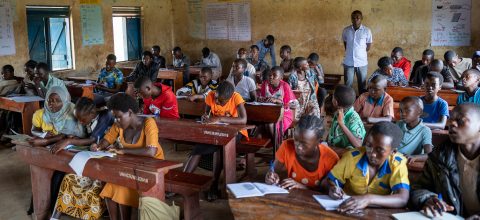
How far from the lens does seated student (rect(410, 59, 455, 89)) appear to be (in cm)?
645

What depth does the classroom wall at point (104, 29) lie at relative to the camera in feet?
27.6

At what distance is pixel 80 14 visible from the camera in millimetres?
9539

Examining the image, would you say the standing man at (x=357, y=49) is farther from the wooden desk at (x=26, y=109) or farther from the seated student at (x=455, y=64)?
the wooden desk at (x=26, y=109)

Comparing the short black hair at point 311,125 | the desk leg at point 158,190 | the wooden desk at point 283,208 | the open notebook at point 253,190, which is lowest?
the desk leg at point 158,190

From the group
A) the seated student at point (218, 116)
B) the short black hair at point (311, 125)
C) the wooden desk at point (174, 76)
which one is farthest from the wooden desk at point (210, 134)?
the wooden desk at point (174, 76)

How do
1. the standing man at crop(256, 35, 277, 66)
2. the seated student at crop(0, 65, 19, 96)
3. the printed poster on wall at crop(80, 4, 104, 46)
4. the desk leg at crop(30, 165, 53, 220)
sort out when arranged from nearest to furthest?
the desk leg at crop(30, 165, 53, 220)
the seated student at crop(0, 65, 19, 96)
the printed poster on wall at crop(80, 4, 104, 46)
the standing man at crop(256, 35, 277, 66)

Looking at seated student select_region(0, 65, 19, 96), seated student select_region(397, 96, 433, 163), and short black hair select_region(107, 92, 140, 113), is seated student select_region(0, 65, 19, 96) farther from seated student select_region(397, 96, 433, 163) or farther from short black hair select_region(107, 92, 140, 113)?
seated student select_region(397, 96, 433, 163)

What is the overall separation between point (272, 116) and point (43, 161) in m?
2.40

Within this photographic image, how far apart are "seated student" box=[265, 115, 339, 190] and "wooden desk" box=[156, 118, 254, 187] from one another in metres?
1.21

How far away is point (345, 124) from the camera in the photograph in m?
3.74

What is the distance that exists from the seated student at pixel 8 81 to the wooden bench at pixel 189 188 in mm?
4230

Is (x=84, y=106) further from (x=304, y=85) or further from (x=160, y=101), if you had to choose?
(x=304, y=85)

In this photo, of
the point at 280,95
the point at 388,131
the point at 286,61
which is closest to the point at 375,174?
the point at 388,131

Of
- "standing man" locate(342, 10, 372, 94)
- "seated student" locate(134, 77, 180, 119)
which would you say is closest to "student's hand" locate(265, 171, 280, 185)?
"seated student" locate(134, 77, 180, 119)
